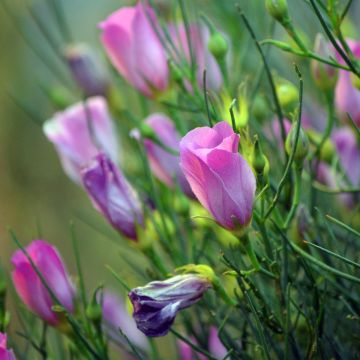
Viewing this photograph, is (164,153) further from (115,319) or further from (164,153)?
(115,319)

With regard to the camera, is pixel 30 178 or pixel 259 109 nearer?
pixel 259 109

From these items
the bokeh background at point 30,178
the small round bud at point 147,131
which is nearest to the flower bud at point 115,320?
the small round bud at point 147,131

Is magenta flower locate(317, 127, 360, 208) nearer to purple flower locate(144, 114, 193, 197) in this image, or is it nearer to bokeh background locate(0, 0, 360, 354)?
purple flower locate(144, 114, 193, 197)

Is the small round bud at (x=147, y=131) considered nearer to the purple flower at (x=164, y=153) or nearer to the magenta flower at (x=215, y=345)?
the purple flower at (x=164, y=153)

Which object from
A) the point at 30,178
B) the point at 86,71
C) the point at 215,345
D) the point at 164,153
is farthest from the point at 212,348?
the point at 30,178

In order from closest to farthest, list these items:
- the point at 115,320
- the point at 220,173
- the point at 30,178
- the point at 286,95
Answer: the point at 220,173 < the point at 286,95 < the point at 115,320 < the point at 30,178

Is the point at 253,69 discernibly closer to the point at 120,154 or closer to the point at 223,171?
the point at 120,154
